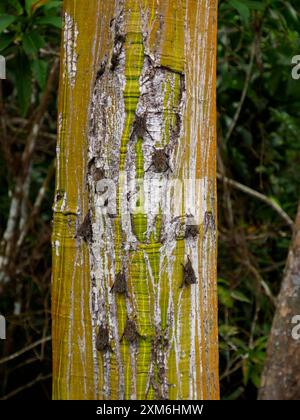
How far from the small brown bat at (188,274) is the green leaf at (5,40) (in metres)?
1.50

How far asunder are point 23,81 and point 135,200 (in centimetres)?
175

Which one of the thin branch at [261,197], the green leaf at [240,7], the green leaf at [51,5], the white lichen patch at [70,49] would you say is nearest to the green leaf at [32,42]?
the green leaf at [51,5]

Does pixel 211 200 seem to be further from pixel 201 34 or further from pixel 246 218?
pixel 246 218

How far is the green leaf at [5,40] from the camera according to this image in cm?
253

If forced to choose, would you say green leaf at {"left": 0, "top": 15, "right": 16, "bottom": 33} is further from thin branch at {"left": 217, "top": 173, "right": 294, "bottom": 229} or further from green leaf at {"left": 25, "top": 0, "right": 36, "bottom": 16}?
thin branch at {"left": 217, "top": 173, "right": 294, "bottom": 229}

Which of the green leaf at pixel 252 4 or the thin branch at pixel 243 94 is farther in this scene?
the thin branch at pixel 243 94

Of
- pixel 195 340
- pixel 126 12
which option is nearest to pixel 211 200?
pixel 195 340

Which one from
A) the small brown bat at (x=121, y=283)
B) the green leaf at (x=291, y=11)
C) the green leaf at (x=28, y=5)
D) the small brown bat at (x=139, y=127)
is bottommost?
the small brown bat at (x=121, y=283)

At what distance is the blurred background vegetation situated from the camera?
3.81 metres

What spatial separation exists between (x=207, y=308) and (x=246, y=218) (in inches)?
121

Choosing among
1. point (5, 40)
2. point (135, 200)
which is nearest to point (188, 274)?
point (135, 200)

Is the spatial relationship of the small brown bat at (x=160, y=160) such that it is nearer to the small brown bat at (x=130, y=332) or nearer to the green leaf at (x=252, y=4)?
the small brown bat at (x=130, y=332)

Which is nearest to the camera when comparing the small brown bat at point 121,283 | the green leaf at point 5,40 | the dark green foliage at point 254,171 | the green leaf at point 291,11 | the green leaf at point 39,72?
the small brown bat at point 121,283

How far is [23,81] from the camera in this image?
9.53ft
